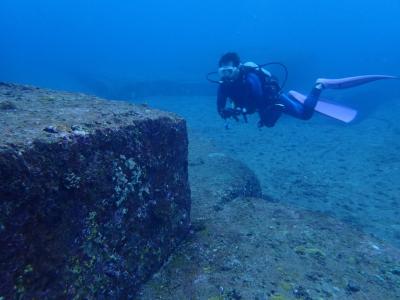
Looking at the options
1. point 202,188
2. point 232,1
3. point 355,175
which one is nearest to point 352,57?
point 355,175

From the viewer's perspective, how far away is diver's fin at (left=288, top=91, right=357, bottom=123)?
7754 mm

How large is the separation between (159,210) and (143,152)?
56cm

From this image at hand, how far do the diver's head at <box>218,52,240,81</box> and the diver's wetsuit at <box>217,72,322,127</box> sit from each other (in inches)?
5.3

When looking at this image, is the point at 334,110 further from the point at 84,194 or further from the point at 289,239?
the point at 84,194

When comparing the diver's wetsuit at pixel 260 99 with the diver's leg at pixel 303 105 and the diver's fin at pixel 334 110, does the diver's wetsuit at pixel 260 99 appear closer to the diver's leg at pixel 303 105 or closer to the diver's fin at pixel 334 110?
the diver's leg at pixel 303 105

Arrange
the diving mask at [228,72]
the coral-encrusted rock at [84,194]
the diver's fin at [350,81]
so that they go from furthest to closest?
1. the diver's fin at [350,81]
2. the diving mask at [228,72]
3. the coral-encrusted rock at [84,194]

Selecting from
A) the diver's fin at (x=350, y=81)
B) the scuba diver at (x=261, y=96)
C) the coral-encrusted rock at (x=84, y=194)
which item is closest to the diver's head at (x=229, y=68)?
the scuba diver at (x=261, y=96)

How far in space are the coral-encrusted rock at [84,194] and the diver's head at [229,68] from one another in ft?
13.4

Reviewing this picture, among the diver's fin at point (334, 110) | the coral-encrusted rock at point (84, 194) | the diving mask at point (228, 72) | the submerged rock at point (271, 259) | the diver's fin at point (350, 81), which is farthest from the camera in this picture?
the diver's fin at point (350, 81)

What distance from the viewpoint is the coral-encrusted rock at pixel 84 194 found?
1.65 metres

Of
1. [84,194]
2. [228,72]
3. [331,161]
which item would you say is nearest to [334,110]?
[331,161]

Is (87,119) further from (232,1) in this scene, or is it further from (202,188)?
(232,1)

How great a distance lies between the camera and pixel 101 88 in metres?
23.5

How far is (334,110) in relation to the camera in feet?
26.6
